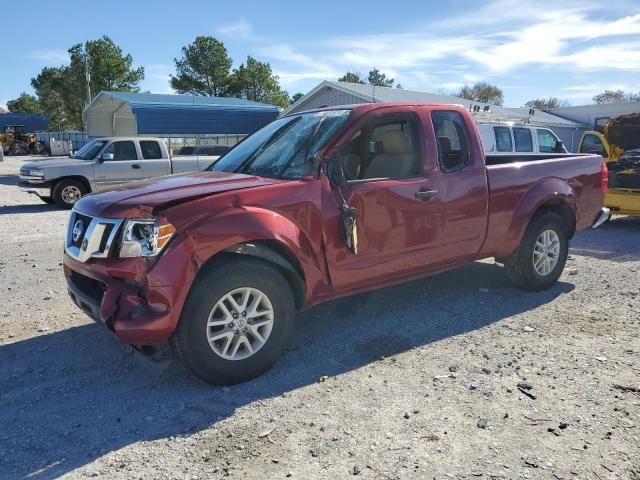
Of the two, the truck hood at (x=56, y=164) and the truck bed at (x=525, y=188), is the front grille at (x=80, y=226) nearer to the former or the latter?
the truck bed at (x=525, y=188)

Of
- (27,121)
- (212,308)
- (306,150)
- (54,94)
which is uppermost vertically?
(54,94)

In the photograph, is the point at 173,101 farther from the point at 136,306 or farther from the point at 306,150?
the point at 136,306

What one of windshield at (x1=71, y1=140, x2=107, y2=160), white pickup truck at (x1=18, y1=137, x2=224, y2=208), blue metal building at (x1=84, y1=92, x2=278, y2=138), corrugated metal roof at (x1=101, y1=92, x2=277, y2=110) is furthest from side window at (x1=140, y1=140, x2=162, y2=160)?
corrugated metal roof at (x1=101, y1=92, x2=277, y2=110)

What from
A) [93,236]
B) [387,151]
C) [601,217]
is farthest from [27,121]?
[601,217]

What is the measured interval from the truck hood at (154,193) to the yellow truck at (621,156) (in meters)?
8.38

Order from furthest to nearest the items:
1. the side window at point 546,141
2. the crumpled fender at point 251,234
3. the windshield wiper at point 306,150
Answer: the side window at point 546,141
the windshield wiper at point 306,150
the crumpled fender at point 251,234

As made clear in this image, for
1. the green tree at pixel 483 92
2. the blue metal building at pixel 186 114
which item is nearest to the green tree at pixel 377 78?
the green tree at pixel 483 92

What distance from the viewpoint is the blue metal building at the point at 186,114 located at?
26.6 m

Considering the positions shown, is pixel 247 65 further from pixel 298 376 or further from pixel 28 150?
pixel 298 376

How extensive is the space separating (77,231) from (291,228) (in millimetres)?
1555

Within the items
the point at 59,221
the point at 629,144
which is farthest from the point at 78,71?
the point at 629,144

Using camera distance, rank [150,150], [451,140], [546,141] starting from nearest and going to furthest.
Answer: [451,140]
[546,141]
[150,150]

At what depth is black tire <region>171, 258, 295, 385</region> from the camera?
341 centimetres

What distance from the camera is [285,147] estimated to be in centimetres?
442
